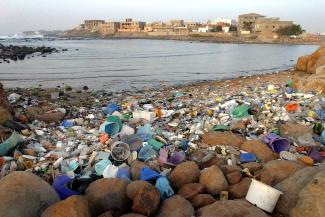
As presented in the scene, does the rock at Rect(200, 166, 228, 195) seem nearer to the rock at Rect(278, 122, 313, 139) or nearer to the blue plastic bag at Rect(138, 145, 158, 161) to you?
the blue plastic bag at Rect(138, 145, 158, 161)

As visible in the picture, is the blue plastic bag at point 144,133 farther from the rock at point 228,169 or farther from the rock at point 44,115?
the rock at point 44,115

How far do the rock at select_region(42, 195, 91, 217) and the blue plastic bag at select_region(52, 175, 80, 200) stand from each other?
0.64 metres

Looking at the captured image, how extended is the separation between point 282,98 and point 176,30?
340ft

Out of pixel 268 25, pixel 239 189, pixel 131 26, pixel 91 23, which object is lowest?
pixel 239 189

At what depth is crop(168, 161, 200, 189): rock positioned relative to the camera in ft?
12.7

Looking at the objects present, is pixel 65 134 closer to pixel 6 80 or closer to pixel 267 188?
pixel 267 188

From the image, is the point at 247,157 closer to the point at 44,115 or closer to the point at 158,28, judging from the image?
the point at 44,115

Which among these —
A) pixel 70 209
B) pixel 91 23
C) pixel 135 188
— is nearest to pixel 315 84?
pixel 135 188

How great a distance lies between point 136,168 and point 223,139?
5.25ft

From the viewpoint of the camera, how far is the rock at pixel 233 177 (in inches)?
155

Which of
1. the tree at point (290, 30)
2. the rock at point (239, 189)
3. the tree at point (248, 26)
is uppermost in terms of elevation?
the tree at point (248, 26)

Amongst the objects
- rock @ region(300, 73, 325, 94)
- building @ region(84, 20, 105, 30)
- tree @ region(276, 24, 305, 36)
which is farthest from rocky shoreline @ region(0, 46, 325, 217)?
building @ region(84, 20, 105, 30)

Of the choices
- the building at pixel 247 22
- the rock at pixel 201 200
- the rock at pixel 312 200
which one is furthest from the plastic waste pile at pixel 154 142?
the building at pixel 247 22

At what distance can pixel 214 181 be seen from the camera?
3777 mm
